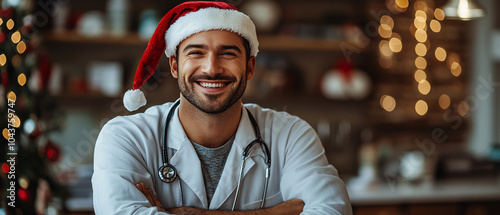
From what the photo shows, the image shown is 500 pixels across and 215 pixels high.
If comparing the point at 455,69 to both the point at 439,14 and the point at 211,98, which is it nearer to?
the point at 439,14

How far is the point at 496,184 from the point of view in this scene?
12.9 ft

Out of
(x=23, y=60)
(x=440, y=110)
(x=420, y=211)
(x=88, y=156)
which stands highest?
(x=23, y=60)

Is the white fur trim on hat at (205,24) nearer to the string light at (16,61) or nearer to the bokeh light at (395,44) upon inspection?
the string light at (16,61)

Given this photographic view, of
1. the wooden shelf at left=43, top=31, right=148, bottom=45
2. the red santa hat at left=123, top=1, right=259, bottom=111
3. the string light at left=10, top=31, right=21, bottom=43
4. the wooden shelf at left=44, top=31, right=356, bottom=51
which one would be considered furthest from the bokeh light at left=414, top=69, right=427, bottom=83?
the string light at left=10, top=31, right=21, bottom=43

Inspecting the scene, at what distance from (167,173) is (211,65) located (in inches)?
14.1

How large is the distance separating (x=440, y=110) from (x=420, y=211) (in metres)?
1.10

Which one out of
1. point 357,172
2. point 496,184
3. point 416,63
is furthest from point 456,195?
point 416,63

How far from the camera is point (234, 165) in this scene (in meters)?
1.70

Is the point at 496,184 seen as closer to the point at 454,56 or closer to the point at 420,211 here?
the point at 420,211

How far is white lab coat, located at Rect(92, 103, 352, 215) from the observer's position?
1559 mm

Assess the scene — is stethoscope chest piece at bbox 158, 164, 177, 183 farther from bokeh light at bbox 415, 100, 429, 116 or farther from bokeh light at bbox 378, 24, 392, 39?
bokeh light at bbox 415, 100, 429, 116

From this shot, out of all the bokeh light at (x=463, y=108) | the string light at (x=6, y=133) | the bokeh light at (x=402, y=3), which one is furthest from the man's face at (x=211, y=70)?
the bokeh light at (x=463, y=108)

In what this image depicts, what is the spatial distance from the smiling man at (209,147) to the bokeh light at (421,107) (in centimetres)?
279

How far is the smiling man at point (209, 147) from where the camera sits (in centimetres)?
160
